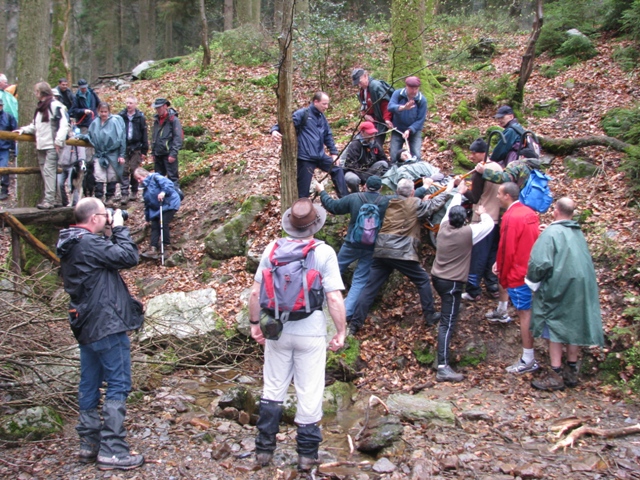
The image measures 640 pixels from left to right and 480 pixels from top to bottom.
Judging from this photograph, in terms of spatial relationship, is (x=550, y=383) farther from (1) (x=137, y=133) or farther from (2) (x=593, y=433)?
(1) (x=137, y=133)

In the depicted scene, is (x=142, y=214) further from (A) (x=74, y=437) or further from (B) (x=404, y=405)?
(B) (x=404, y=405)

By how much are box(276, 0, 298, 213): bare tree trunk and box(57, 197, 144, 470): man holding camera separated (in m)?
2.76

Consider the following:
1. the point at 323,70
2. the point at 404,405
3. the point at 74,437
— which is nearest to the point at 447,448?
the point at 404,405

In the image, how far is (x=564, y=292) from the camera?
5.92m

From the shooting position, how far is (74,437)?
5.10 m

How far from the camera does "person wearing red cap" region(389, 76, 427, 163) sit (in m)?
8.70

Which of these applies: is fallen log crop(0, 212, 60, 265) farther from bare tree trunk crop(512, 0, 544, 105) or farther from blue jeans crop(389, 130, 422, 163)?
bare tree trunk crop(512, 0, 544, 105)

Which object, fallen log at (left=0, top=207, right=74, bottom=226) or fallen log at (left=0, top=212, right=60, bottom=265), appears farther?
fallen log at (left=0, top=207, right=74, bottom=226)

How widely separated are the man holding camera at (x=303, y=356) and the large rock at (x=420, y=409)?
148 cm

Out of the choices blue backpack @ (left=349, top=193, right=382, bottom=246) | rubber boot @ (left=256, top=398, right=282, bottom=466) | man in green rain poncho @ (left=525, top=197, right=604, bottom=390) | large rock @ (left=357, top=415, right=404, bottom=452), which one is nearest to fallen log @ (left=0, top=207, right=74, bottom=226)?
blue backpack @ (left=349, top=193, right=382, bottom=246)

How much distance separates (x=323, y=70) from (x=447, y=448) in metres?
12.6

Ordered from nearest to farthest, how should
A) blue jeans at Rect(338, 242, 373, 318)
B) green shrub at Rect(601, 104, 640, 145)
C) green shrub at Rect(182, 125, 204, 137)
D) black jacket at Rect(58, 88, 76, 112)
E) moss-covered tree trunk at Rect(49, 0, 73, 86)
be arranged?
blue jeans at Rect(338, 242, 373, 318)
green shrub at Rect(601, 104, 640, 145)
black jacket at Rect(58, 88, 76, 112)
moss-covered tree trunk at Rect(49, 0, 73, 86)
green shrub at Rect(182, 125, 204, 137)

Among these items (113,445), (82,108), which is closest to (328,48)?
(82,108)

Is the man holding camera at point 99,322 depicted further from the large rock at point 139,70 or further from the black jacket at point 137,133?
the large rock at point 139,70
